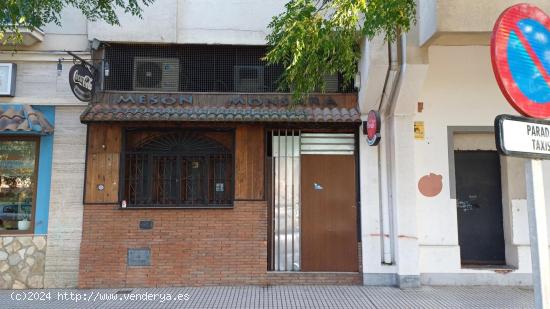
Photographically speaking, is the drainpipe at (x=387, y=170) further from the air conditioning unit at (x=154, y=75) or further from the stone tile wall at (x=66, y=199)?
the stone tile wall at (x=66, y=199)

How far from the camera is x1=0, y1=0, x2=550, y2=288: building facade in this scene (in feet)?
24.5

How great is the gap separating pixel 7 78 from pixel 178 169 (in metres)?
3.56

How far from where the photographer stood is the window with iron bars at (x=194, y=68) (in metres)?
7.98

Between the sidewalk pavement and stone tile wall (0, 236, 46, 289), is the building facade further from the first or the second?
the sidewalk pavement

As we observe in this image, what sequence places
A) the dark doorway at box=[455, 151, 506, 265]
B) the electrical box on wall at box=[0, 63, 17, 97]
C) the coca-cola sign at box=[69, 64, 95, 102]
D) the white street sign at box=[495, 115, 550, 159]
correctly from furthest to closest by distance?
the dark doorway at box=[455, 151, 506, 265], the electrical box on wall at box=[0, 63, 17, 97], the coca-cola sign at box=[69, 64, 95, 102], the white street sign at box=[495, 115, 550, 159]

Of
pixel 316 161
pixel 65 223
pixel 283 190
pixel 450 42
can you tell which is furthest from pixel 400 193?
pixel 65 223

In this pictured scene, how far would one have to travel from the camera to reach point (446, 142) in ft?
25.6

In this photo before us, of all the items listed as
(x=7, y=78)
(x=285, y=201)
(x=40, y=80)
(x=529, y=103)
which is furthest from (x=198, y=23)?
(x=529, y=103)

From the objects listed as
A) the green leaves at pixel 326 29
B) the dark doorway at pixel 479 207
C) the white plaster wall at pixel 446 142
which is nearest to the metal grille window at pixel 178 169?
the green leaves at pixel 326 29

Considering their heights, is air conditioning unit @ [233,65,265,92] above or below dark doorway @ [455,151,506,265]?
above

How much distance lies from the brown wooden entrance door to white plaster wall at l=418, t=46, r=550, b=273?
4.08ft

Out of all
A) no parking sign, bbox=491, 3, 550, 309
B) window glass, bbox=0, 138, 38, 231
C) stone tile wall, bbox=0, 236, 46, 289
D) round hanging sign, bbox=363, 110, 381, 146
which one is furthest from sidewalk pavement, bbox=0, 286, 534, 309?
no parking sign, bbox=491, 3, 550, 309

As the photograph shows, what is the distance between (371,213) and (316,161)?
139cm

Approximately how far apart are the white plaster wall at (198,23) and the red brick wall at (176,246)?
3.18 meters
